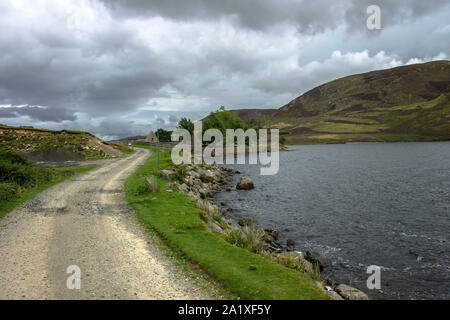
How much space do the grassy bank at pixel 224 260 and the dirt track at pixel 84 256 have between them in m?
1.04

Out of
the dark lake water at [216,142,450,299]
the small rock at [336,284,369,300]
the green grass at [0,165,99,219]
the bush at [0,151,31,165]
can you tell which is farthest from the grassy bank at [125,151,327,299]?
the bush at [0,151,31,165]

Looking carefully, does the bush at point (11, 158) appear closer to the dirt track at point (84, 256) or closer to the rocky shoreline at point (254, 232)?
the dirt track at point (84, 256)

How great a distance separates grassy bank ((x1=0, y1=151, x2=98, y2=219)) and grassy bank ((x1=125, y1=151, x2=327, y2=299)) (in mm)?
9253

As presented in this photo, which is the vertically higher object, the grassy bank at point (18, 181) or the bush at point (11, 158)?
the bush at point (11, 158)

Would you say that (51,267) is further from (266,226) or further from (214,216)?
(266,226)

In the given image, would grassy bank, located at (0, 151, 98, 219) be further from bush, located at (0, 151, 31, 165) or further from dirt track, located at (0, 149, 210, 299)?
dirt track, located at (0, 149, 210, 299)

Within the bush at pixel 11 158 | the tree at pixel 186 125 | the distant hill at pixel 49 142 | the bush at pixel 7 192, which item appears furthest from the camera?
the tree at pixel 186 125

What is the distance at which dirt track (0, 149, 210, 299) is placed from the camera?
29.1 feet

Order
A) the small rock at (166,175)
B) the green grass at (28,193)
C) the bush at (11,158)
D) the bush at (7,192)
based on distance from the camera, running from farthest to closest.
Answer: the small rock at (166,175)
the bush at (11,158)
the bush at (7,192)
the green grass at (28,193)

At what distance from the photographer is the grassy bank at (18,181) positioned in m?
20.0

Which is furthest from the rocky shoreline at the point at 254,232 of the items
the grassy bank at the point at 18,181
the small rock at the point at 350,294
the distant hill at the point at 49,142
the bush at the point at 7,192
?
the distant hill at the point at 49,142
